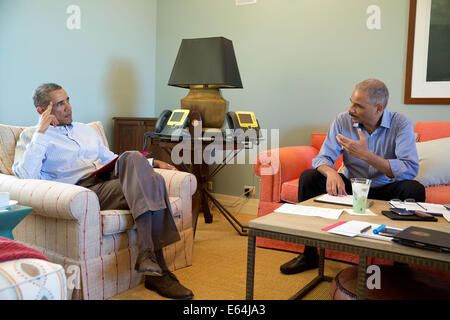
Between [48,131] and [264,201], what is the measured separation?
1.33 m

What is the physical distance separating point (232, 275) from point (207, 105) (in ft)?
4.00

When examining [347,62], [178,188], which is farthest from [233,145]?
[347,62]

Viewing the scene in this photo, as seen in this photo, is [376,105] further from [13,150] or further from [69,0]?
[69,0]

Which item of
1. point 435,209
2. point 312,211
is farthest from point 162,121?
point 435,209

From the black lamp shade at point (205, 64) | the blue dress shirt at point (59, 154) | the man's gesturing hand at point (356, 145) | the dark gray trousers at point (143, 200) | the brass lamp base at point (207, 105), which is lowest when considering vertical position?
the dark gray trousers at point (143, 200)

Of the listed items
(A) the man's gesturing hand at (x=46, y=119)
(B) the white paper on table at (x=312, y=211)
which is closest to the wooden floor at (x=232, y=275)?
(B) the white paper on table at (x=312, y=211)

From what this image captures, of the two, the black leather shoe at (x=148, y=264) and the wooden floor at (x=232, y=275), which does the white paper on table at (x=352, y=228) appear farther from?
the black leather shoe at (x=148, y=264)

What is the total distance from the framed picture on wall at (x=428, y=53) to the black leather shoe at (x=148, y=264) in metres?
2.13

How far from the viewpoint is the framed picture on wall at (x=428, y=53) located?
2.73m

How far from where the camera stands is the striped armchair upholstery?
65.5 inches

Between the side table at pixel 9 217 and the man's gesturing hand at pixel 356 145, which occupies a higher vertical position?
the man's gesturing hand at pixel 356 145

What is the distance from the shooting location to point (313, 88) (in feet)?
10.6

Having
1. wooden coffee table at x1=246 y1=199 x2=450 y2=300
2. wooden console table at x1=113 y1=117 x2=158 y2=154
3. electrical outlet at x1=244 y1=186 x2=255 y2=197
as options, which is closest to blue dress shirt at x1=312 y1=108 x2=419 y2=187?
wooden coffee table at x1=246 y1=199 x2=450 y2=300

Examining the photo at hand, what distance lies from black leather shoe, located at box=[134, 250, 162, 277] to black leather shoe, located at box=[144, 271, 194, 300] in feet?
0.23
